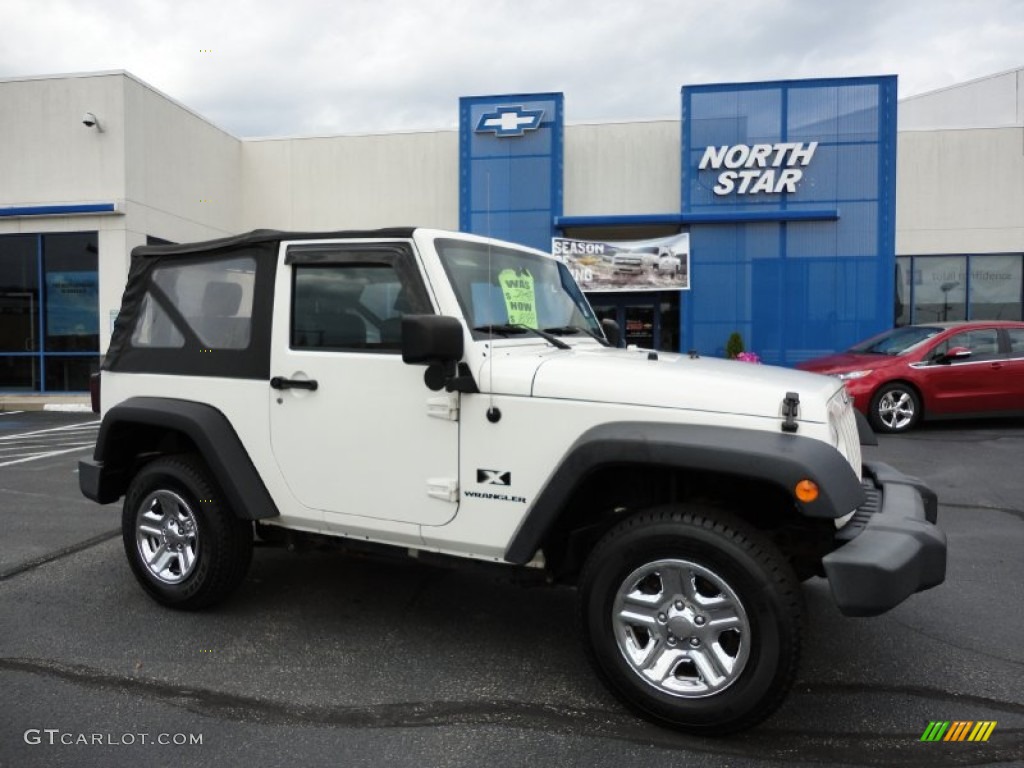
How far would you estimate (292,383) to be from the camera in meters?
3.70

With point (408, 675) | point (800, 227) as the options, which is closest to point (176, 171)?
point (800, 227)

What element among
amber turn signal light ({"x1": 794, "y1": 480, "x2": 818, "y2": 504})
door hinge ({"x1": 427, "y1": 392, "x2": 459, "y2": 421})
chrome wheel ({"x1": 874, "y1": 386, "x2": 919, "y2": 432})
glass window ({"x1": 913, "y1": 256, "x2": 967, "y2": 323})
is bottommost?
chrome wheel ({"x1": 874, "y1": 386, "x2": 919, "y2": 432})

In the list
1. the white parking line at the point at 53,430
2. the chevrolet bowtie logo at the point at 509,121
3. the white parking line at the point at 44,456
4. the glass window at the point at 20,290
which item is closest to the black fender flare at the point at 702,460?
the white parking line at the point at 44,456

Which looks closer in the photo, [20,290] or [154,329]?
[154,329]

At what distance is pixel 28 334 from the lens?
1688cm

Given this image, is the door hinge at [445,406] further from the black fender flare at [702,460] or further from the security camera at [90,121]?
the security camera at [90,121]

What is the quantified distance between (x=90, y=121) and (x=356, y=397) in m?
15.1

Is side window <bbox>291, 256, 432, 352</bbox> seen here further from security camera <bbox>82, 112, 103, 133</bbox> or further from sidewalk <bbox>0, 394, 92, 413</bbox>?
A: security camera <bbox>82, 112, 103, 133</bbox>

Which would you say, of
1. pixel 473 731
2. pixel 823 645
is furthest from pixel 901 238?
pixel 473 731

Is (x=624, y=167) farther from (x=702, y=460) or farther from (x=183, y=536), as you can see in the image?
(x=702, y=460)

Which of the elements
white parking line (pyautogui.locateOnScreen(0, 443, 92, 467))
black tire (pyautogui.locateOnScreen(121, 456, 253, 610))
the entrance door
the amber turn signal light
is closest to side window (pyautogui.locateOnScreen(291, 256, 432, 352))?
black tire (pyautogui.locateOnScreen(121, 456, 253, 610))

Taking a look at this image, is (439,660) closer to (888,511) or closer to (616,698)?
(616,698)

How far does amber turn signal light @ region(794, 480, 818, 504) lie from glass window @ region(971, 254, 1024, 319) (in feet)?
60.4

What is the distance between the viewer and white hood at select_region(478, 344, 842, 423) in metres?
2.95
